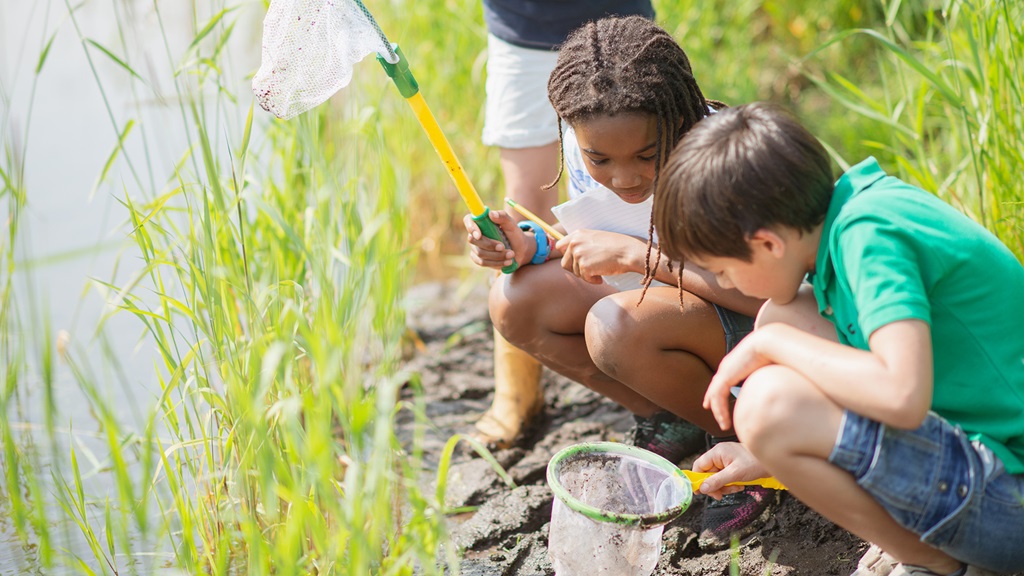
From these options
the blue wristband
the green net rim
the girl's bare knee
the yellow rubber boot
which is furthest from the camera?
the yellow rubber boot

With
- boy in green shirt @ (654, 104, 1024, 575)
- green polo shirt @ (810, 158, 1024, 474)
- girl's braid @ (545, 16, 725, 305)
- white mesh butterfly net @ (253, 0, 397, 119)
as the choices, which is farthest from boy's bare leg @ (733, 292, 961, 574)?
white mesh butterfly net @ (253, 0, 397, 119)

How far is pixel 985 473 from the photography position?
1.44 m

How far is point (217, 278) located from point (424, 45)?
80.2 inches

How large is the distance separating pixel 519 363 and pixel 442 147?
2.45 ft

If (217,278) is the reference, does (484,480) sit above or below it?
below

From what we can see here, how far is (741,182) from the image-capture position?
1.46m

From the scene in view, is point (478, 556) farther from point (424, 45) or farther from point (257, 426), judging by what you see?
point (424, 45)

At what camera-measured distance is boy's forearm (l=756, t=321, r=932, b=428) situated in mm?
1338

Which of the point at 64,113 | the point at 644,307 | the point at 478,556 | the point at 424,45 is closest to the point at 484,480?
the point at 478,556

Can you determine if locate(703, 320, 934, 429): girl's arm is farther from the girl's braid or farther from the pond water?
the pond water

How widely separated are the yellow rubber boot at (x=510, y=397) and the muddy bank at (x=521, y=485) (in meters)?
0.05

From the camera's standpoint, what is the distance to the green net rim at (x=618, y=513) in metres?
1.65

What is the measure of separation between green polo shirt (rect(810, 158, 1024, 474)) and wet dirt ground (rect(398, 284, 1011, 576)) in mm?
398

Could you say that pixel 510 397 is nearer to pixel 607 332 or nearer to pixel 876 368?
pixel 607 332
